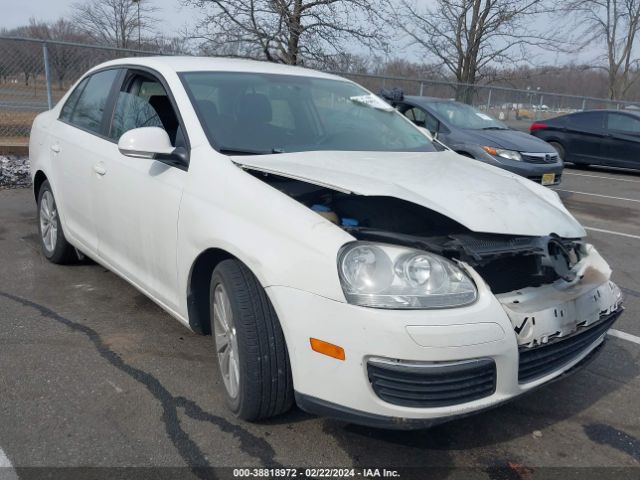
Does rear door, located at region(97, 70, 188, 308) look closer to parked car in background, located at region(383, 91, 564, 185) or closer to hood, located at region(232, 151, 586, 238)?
hood, located at region(232, 151, 586, 238)

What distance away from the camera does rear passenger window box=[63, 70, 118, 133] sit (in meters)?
4.00

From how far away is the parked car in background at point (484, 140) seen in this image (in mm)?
8125

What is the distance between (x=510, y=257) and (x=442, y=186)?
466 mm

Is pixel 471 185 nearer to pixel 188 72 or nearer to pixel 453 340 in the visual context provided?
pixel 453 340

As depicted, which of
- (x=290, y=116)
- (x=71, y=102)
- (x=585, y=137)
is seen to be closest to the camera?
(x=290, y=116)

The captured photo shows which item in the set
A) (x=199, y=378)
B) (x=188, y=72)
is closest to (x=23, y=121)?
(x=188, y=72)

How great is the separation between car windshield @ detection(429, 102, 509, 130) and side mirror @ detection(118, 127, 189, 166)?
260 inches

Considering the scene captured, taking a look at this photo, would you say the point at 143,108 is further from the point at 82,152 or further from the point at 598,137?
the point at 598,137

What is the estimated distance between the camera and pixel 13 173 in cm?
824

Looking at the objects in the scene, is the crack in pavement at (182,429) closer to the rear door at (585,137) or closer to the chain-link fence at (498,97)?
the chain-link fence at (498,97)

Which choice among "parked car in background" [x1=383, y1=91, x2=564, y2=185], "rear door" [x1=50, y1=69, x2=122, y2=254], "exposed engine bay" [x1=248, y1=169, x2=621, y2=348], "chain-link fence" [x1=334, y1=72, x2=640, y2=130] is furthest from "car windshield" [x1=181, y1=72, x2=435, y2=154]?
"chain-link fence" [x1=334, y1=72, x2=640, y2=130]

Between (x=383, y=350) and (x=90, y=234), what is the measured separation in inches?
102

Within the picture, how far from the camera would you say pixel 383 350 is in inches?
83.4

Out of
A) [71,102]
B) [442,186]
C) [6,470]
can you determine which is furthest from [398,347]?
[71,102]
